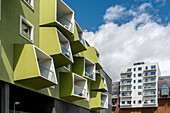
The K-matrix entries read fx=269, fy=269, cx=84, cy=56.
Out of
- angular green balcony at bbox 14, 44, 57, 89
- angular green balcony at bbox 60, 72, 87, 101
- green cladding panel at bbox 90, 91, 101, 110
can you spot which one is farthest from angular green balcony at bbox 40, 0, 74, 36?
green cladding panel at bbox 90, 91, 101, 110

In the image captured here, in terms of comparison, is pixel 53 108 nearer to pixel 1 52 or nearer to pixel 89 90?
pixel 1 52

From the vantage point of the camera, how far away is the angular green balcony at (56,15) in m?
23.5

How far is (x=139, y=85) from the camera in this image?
8881cm

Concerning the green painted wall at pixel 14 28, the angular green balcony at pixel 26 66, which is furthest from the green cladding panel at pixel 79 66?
the angular green balcony at pixel 26 66

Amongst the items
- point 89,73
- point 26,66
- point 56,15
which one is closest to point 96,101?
point 89,73

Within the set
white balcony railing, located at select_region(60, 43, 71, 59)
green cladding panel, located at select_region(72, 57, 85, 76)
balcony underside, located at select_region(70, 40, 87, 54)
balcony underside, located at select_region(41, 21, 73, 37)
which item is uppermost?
balcony underside, located at select_region(41, 21, 73, 37)

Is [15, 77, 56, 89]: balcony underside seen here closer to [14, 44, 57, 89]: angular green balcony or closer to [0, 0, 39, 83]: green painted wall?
[14, 44, 57, 89]: angular green balcony

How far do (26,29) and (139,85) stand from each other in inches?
2852

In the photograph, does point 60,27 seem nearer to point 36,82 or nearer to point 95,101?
point 36,82

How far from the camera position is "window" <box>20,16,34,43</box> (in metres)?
20.0

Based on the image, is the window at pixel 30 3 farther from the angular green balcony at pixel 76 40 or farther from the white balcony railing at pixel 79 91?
the white balcony railing at pixel 79 91

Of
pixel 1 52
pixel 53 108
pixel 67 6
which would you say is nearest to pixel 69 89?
pixel 53 108

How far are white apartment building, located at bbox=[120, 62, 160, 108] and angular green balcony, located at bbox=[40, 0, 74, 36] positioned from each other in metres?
63.8

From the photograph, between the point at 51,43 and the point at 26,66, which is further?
the point at 51,43
